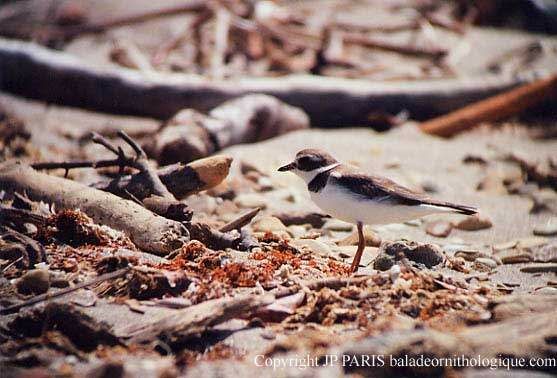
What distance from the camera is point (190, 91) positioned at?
26.5 ft

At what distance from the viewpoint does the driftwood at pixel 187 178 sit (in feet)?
16.3

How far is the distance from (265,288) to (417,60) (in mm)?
7108

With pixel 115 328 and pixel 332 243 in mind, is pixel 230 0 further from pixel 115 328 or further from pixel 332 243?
pixel 115 328

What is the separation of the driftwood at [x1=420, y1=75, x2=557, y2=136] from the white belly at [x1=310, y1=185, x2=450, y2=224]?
425cm

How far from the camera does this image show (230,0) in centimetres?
1005

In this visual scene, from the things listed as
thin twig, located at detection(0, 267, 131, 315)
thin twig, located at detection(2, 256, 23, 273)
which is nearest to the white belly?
thin twig, located at detection(0, 267, 131, 315)

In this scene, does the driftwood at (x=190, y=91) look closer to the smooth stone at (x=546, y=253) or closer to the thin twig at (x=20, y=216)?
the smooth stone at (x=546, y=253)

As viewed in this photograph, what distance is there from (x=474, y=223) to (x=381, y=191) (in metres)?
1.71

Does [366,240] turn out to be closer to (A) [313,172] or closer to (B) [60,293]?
(A) [313,172]

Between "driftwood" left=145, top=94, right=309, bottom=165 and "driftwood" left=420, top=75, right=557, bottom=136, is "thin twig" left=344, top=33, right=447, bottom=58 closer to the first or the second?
"driftwood" left=420, top=75, right=557, bottom=136

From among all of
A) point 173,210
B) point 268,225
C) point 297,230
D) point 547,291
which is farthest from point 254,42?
point 547,291

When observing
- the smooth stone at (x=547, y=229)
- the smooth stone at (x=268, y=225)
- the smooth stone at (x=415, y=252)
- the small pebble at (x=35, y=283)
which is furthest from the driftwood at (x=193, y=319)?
the smooth stone at (x=547, y=229)

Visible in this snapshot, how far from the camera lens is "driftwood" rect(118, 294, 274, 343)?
3.29 meters

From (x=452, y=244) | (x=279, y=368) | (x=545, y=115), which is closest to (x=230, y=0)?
(x=545, y=115)
